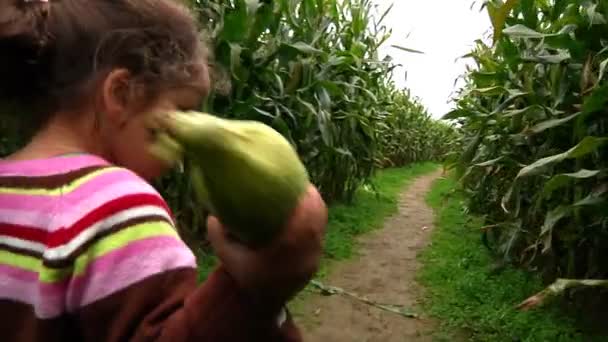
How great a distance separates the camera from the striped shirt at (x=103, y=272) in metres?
0.49

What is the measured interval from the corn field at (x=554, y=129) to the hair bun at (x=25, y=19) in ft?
4.14

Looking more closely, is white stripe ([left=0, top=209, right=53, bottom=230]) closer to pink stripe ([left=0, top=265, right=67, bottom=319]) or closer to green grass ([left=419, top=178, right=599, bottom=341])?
pink stripe ([left=0, top=265, right=67, bottom=319])

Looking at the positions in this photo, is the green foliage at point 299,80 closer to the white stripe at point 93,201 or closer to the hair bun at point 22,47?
the hair bun at point 22,47

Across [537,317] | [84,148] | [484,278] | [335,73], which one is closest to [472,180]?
[335,73]

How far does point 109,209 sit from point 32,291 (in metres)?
0.10

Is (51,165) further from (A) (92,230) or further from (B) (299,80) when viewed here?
(B) (299,80)

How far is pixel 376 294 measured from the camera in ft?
9.93

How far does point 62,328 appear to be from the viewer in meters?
0.57

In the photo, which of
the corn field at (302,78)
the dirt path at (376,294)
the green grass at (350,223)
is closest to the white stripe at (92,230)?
the corn field at (302,78)

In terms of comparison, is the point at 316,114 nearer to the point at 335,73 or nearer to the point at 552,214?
the point at 335,73

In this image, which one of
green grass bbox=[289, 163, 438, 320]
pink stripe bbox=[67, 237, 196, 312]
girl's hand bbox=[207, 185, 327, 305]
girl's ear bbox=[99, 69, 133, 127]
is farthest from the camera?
green grass bbox=[289, 163, 438, 320]

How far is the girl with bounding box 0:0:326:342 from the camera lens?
48cm

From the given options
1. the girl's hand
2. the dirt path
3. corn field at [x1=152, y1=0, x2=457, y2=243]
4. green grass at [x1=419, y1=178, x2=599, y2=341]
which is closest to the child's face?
A: the girl's hand

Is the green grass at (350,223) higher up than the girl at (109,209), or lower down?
lower down
